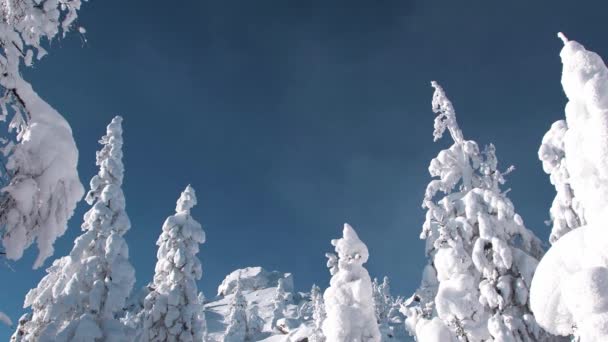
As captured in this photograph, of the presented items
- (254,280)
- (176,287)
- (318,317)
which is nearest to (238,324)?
(318,317)

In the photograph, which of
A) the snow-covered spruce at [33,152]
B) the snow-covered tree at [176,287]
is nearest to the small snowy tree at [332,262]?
the snow-covered tree at [176,287]

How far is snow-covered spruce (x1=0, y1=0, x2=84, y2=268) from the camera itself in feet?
24.3

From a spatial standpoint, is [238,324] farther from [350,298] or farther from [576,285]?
[576,285]

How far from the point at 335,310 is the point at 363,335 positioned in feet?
5.25

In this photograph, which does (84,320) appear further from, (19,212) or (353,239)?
(19,212)

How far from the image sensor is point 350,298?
69.6 feet

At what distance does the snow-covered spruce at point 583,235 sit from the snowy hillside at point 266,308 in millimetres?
46831

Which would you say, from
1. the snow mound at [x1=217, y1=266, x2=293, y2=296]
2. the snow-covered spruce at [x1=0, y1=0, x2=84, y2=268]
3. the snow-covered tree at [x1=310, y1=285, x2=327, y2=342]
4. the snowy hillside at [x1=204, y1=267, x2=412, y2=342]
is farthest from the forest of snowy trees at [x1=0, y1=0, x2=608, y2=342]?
the snow mound at [x1=217, y1=266, x2=293, y2=296]

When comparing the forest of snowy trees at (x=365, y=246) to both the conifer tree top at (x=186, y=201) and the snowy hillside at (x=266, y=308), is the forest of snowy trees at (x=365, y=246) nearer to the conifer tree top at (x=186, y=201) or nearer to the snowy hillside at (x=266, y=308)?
the conifer tree top at (x=186, y=201)

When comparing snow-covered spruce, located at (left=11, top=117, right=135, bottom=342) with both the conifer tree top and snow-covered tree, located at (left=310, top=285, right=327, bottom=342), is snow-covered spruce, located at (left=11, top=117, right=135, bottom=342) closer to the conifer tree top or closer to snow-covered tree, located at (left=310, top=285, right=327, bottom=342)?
the conifer tree top

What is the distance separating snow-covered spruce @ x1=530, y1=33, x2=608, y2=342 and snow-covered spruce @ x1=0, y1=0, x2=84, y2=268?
8.99m

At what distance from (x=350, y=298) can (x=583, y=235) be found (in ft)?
43.2

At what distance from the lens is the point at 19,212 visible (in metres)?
7.37

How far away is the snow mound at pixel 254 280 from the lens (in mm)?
168125
